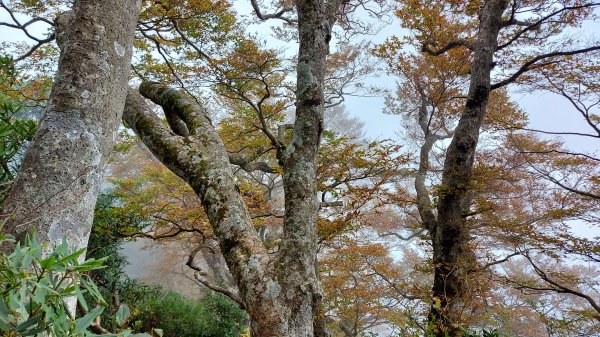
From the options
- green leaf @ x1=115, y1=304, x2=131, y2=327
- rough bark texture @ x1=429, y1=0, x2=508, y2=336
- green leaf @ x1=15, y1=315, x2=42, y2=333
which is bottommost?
green leaf @ x1=115, y1=304, x2=131, y2=327

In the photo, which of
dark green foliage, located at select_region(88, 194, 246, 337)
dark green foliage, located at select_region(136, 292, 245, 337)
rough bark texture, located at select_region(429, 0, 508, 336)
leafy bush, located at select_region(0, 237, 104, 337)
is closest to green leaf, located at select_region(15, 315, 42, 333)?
leafy bush, located at select_region(0, 237, 104, 337)

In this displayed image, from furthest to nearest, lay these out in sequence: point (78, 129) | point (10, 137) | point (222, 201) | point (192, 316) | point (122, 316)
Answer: point (192, 316)
point (222, 201)
point (10, 137)
point (78, 129)
point (122, 316)

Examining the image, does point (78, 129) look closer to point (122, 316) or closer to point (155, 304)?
point (122, 316)

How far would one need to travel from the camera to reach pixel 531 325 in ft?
31.2

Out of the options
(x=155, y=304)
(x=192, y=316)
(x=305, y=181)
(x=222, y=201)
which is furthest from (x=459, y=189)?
(x=155, y=304)

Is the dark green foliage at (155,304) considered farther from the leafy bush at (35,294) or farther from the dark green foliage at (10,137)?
the leafy bush at (35,294)

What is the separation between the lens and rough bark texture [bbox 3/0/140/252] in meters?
0.94

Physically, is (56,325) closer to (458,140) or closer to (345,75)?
(458,140)

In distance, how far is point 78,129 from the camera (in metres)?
1.06

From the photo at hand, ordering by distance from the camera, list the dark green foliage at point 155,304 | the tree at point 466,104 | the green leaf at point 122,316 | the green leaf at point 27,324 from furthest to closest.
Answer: the dark green foliage at point 155,304, the tree at point 466,104, the green leaf at point 122,316, the green leaf at point 27,324

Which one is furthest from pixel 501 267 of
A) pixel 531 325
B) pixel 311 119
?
pixel 311 119

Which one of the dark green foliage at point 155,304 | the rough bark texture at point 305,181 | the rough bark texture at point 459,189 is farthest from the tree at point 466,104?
the dark green foliage at point 155,304

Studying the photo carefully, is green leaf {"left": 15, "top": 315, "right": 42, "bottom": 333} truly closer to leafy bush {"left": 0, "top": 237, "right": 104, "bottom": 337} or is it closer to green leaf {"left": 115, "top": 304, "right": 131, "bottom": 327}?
leafy bush {"left": 0, "top": 237, "right": 104, "bottom": 337}

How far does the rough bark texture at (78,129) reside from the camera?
945 mm
